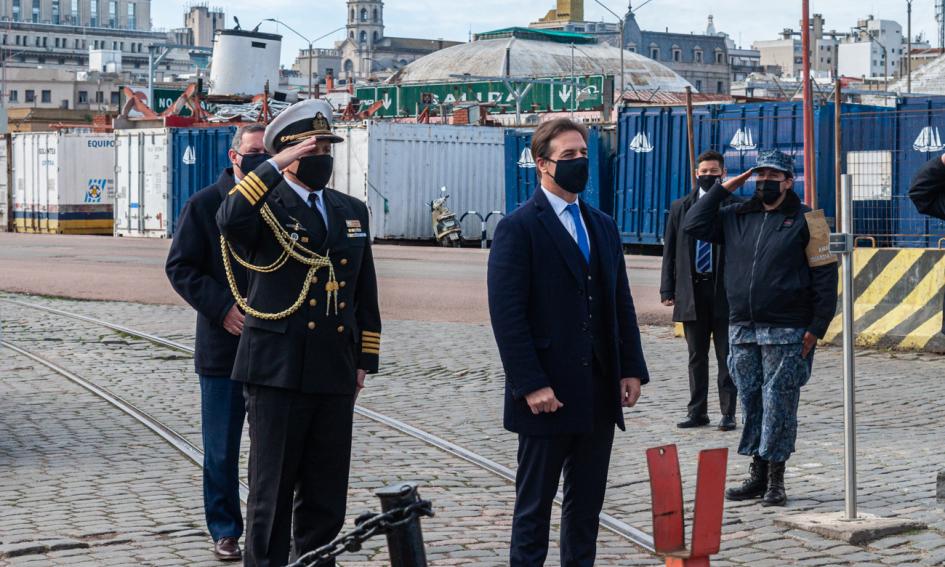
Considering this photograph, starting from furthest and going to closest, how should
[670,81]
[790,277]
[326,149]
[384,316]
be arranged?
[670,81] < [384,316] < [790,277] < [326,149]

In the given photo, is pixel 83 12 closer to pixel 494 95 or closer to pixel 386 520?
pixel 494 95

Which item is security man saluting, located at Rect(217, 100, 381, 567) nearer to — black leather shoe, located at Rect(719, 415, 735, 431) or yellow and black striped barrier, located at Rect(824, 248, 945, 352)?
black leather shoe, located at Rect(719, 415, 735, 431)

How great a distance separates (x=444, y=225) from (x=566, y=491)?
3070cm

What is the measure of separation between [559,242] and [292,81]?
130236 millimetres

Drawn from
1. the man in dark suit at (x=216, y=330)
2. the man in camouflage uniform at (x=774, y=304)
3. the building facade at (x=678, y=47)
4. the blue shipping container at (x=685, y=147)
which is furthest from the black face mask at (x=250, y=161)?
the building facade at (x=678, y=47)

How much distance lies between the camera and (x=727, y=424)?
9766 mm

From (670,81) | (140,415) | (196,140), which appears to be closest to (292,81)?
(670,81)

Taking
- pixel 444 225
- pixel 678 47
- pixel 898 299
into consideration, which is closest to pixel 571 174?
pixel 898 299

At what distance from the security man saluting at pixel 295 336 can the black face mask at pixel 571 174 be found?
0.78m

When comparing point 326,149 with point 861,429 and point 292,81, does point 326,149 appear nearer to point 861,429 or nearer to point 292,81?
point 861,429

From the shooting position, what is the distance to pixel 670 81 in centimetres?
10862

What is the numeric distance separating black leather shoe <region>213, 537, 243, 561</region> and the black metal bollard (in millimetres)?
3155

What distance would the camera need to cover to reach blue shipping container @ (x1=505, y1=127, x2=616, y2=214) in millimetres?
30828

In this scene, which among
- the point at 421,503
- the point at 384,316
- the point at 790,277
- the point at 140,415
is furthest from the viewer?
the point at 384,316
